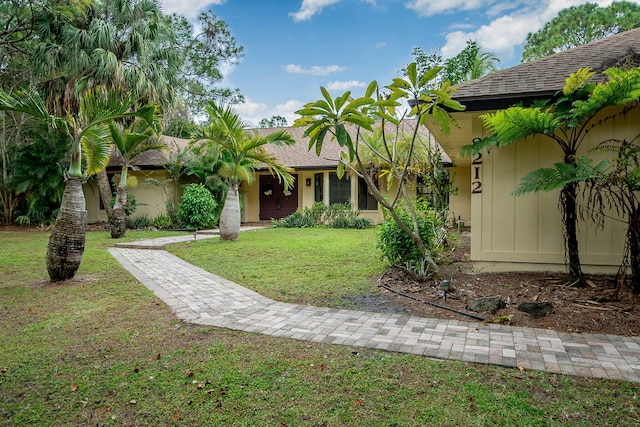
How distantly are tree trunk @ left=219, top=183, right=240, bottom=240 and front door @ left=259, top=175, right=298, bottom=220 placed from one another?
7.32 m

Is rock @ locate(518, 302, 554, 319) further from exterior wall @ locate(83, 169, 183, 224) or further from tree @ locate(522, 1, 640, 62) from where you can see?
tree @ locate(522, 1, 640, 62)

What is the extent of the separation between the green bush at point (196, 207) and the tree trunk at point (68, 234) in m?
8.40

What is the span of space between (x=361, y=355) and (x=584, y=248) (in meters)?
Answer: 4.02

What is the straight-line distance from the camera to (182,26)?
24.4 m

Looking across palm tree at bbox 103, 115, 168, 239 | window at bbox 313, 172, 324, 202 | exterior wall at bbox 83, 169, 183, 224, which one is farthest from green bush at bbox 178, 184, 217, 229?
window at bbox 313, 172, 324, 202

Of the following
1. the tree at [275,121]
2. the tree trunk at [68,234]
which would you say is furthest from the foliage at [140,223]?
the tree at [275,121]

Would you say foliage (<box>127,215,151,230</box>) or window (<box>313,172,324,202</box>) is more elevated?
window (<box>313,172,324,202</box>)

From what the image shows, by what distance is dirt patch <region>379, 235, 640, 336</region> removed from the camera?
3.70 m

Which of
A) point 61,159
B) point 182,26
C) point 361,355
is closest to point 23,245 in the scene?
point 61,159

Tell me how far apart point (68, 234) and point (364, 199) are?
38.9ft

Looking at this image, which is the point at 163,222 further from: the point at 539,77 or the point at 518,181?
the point at 539,77

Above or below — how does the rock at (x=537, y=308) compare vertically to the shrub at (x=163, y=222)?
below

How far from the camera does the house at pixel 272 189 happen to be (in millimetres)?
15812

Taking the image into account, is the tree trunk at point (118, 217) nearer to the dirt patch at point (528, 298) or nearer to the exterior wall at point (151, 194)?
the exterior wall at point (151, 194)
